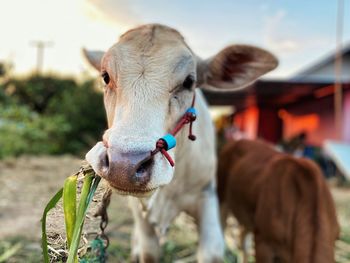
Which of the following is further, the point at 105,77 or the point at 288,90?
the point at 288,90

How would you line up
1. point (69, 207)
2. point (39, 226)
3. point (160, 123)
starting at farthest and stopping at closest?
point (39, 226), point (160, 123), point (69, 207)

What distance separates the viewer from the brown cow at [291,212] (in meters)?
3.09

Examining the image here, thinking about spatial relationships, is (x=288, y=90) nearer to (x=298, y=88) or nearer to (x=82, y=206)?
(x=298, y=88)

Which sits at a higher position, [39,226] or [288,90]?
[288,90]

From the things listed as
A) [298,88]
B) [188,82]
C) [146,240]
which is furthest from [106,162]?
[298,88]

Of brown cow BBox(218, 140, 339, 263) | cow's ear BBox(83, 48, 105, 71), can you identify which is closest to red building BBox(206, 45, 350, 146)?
brown cow BBox(218, 140, 339, 263)

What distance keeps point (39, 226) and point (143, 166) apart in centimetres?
362

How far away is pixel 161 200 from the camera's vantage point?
3.21 metres

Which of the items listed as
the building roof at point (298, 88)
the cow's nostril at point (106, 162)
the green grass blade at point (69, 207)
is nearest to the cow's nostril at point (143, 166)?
the cow's nostril at point (106, 162)

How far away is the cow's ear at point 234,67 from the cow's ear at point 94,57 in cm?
78

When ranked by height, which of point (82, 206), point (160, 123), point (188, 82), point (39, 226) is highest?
point (188, 82)

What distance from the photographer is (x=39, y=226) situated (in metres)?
5.04

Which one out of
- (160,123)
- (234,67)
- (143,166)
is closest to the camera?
(143,166)

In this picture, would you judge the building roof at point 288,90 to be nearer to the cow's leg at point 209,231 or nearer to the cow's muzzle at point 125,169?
the cow's leg at point 209,231
